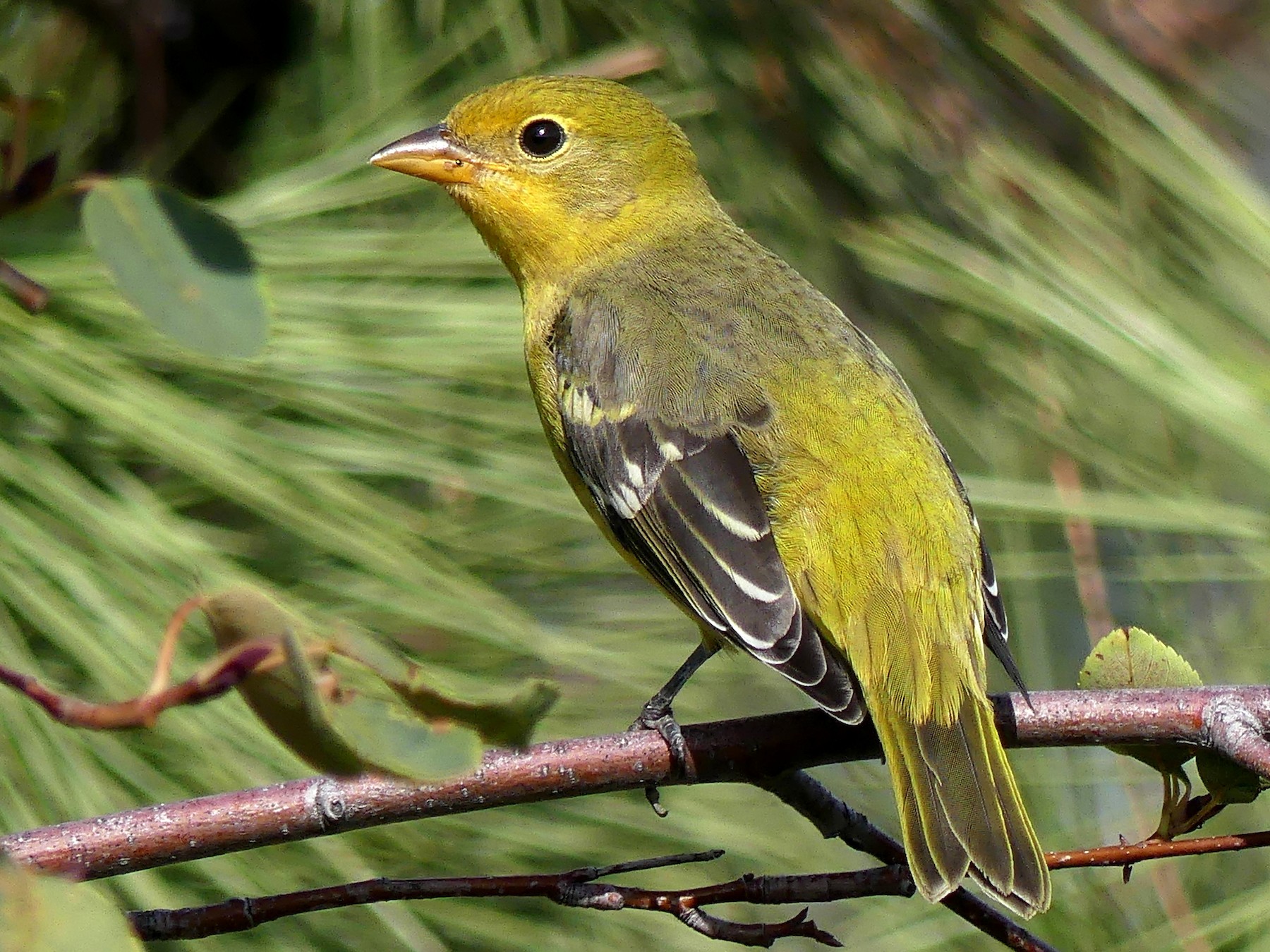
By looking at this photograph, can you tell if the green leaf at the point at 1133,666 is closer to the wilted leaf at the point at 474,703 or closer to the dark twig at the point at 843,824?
the dark twig at the point at 843,824

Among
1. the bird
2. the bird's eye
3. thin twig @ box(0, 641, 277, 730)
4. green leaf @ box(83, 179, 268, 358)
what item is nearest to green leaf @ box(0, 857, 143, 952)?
thin twig @ box(0, 641, 277, 730)

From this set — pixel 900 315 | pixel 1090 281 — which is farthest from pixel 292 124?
pixel 1090 281

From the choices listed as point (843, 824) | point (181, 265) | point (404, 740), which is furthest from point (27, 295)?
point (843, 824)

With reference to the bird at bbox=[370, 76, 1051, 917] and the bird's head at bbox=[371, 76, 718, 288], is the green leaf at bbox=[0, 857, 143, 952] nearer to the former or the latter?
the bird at bbox=[370, 76, 1051, 917]

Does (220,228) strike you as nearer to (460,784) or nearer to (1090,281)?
(460,784)

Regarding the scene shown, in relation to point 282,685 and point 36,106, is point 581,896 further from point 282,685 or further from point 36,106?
point 36,106

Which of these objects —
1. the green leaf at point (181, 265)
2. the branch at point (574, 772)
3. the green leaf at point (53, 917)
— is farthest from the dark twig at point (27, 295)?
the green leaf at point (53, 917)

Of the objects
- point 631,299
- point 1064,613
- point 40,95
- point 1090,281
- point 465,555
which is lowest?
point 1064,613
